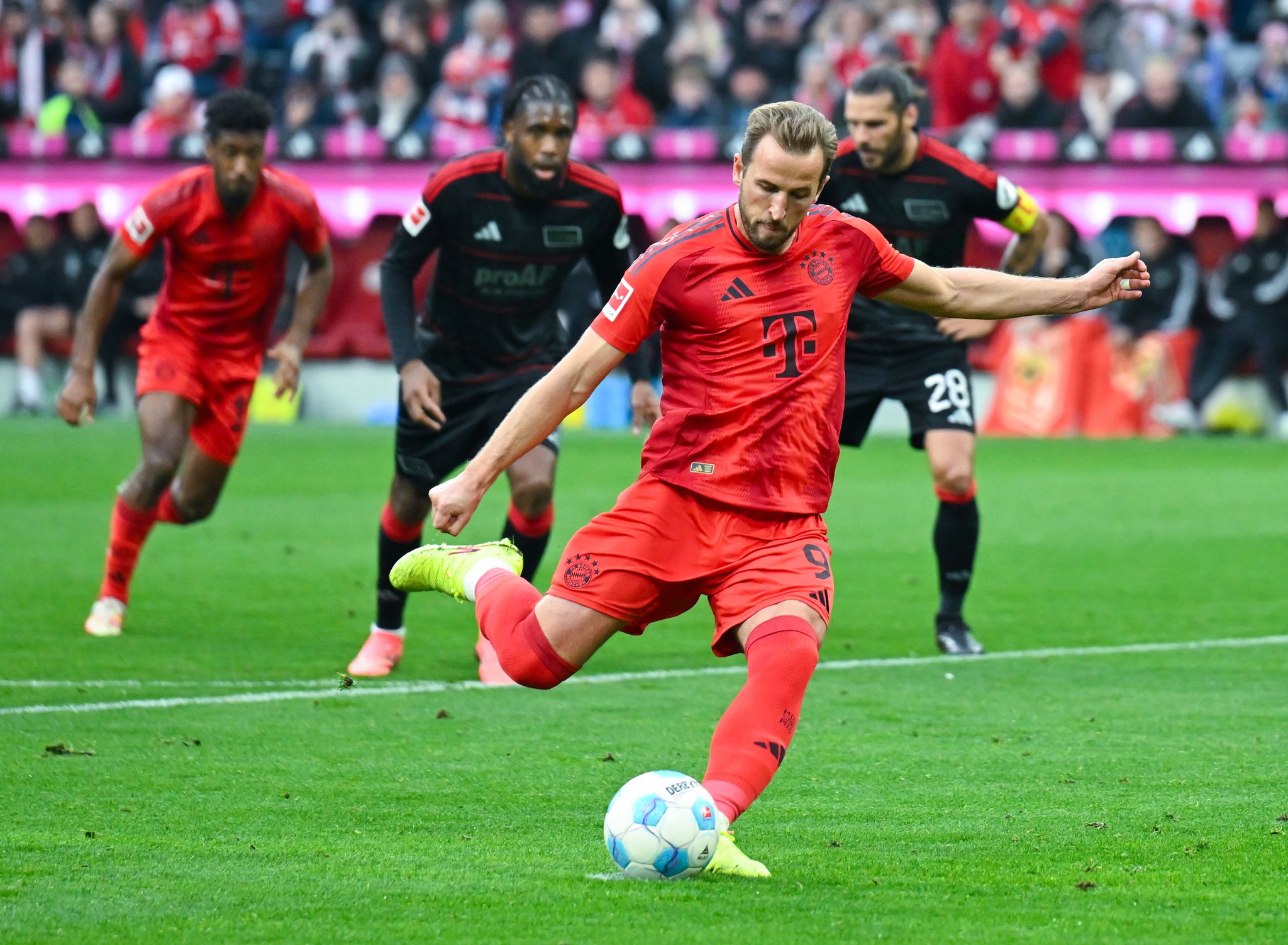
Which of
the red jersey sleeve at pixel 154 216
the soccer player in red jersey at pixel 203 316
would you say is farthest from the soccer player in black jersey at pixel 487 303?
the red jersey sleeve at pixel 154 216

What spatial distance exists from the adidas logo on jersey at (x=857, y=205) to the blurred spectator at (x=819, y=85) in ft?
33.6

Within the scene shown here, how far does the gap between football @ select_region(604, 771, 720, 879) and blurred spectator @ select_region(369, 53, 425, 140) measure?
660 inches

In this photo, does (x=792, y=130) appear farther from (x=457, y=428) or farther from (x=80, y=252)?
(x=80, y=252)

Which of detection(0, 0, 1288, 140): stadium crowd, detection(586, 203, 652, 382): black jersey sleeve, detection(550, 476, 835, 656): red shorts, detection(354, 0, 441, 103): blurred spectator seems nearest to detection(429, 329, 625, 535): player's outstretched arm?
detection(550, 476, 835, 656): red shorts

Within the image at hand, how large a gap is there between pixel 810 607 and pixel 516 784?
123cm

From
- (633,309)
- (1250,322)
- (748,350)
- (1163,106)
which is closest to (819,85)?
(1163,106)

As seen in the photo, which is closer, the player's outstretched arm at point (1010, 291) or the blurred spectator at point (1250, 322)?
the player's outstretched arm at point (1010, 291)

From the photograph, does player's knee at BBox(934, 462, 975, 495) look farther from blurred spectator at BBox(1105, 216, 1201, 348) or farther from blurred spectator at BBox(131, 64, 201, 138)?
blurred spectator at BBox(131, 64, 201, 138)

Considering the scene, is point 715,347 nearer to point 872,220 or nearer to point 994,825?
point 994,825

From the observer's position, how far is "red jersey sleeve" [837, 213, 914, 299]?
5.04 m

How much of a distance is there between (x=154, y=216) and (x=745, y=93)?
1228cm

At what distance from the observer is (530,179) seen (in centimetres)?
739

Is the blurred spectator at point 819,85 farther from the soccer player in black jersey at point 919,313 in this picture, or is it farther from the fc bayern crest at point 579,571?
the fc bayern crest at point 579,571

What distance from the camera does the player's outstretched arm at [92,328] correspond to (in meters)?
8.27
